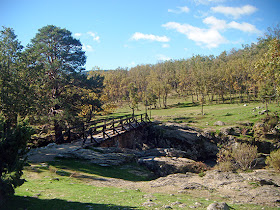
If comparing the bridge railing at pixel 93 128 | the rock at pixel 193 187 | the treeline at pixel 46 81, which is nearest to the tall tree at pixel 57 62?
the treeline at pixel 46 81

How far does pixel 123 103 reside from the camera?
309 ft

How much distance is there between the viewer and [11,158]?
25.9 ft

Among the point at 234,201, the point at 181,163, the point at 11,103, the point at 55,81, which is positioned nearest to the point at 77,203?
the point at 234,201

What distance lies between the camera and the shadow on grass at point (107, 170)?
15675 millimetres

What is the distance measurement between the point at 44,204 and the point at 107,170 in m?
8.69

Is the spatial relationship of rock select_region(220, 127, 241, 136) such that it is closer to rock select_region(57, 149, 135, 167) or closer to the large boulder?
the large boulder

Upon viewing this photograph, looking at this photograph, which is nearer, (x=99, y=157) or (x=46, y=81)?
(x=99, y=157)

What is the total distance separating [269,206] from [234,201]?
5.03ft

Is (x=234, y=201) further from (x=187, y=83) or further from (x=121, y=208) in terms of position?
(x=187, y=83)

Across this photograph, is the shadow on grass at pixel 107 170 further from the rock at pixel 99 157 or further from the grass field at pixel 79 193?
the rock at pixel 99 157

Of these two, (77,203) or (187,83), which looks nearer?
(77,203)

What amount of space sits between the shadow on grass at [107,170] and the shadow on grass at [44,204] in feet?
21.6

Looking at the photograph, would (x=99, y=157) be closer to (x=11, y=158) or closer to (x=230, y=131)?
(x=11, y=158)

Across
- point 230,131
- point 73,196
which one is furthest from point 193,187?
point 230,131
